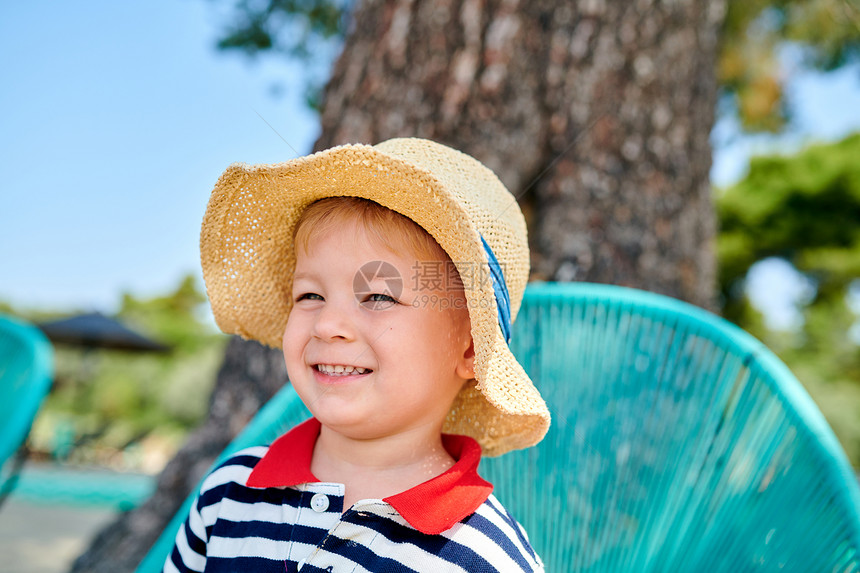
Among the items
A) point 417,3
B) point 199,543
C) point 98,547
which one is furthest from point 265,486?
point 417,3

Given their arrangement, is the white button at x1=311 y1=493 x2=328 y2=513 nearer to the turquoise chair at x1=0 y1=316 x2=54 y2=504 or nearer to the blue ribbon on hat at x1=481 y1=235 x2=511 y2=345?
the blue ribbon on hat at x1=481 y1=235 x2=511 y2=345

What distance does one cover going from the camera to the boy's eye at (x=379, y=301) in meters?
0.77

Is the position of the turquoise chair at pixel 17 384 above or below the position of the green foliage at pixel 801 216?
below

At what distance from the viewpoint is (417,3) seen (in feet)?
5.12

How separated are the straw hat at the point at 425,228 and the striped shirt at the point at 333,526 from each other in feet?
0.38

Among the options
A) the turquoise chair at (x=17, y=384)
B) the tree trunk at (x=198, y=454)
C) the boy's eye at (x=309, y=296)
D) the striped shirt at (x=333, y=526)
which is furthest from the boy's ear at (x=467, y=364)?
the turquoise chair at (x=17, y=384)

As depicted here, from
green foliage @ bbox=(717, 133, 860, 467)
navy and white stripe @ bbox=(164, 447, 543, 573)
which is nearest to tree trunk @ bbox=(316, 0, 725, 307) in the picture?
navy and white stripe @ bbox=(164, 447, 543, 573)

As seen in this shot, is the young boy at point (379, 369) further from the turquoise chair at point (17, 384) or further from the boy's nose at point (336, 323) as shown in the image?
the turquoise chair at point (17, 384)

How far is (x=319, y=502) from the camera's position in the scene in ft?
2.55

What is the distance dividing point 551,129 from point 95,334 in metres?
8.10

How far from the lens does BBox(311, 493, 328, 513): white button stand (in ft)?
2.53

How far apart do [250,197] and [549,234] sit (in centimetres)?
82

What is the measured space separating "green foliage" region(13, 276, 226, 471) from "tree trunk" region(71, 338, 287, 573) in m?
5.19

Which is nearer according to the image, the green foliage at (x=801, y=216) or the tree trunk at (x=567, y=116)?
the tree trunk at (x=567, y=116)
